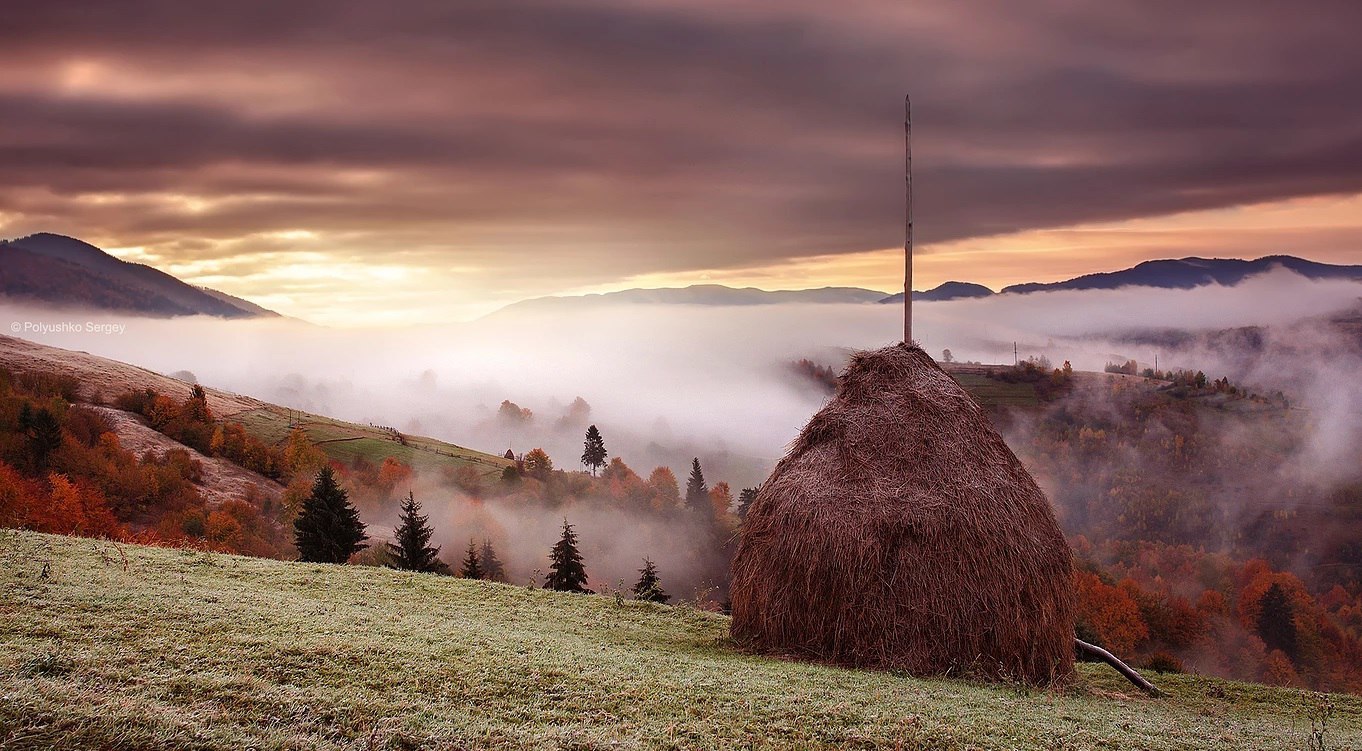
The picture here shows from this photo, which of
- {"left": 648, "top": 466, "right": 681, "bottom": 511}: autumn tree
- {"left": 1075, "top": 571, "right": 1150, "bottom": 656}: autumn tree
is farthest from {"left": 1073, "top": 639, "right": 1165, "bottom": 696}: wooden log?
{"left": 648, "top": 466, "right": 681, "bottom": 511}: autumn tree

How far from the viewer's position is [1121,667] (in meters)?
17.9

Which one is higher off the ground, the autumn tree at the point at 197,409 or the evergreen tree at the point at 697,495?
the autumn tree at the point at 197,409

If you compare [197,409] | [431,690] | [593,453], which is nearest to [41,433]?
[197,409]

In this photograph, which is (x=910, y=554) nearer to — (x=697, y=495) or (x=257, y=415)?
(x=697, y=495)

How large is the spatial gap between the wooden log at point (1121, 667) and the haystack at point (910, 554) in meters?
1.96

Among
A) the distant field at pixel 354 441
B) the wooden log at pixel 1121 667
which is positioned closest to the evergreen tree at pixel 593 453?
the distant field at pixel 354 441

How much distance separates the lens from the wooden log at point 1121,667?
17.3 meters

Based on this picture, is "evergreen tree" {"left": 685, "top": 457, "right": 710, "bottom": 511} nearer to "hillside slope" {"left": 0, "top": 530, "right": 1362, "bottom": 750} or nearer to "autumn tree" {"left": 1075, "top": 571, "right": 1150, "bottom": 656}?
"autumn tree" {"left": 1075, "top": 571, "right": 1150, "bottom": 656}

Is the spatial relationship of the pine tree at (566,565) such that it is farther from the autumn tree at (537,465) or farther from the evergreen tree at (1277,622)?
the autumn tree at (537,465)

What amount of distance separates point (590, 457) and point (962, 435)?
143 m

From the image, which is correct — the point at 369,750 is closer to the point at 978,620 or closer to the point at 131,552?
the point at 978,620

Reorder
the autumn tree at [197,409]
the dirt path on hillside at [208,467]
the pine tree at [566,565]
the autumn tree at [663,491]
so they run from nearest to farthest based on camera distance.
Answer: the pine tree at [566,565]
the dirt path on hillside at [208,467]
the autumn tree at [197,409]
the autumn tree at [663,491]

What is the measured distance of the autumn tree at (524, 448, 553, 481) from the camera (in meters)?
153

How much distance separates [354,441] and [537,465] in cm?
3598
